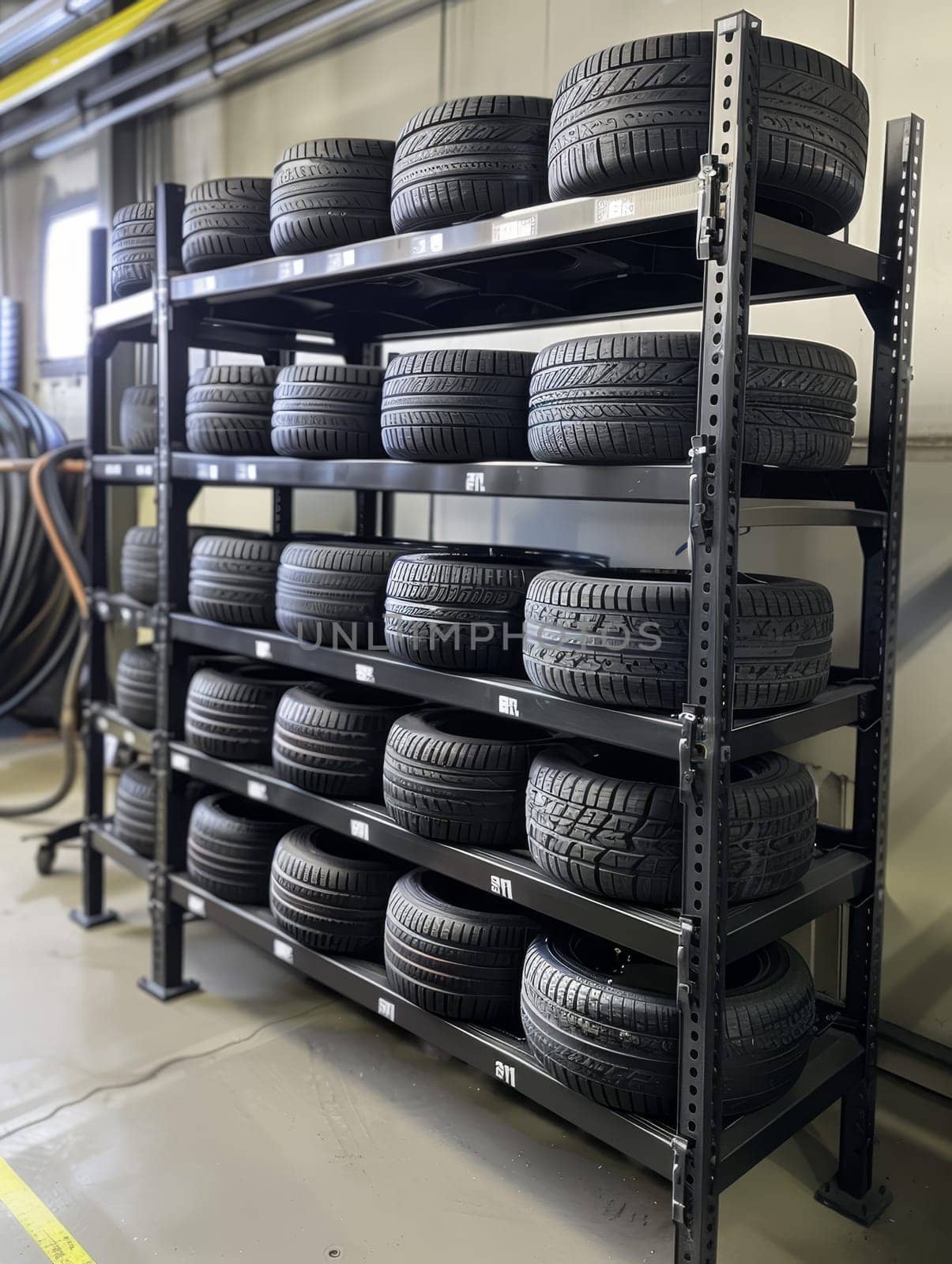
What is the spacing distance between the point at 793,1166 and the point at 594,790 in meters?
1.24

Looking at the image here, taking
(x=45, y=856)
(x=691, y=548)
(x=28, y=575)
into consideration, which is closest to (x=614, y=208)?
(x=691, y=548)

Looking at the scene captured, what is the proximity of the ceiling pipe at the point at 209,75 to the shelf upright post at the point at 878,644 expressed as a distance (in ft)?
8.44

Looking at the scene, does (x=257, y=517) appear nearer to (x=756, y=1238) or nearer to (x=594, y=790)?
(x=594, y=790)

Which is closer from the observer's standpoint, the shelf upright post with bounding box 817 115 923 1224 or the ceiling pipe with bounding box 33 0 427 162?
the shelf upright post with bounding box 817 115 923 1224

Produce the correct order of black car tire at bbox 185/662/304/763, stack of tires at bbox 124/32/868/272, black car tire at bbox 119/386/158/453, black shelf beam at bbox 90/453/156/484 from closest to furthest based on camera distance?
stack of tires at bbox 124/32/868/272 → black car tire at bbox 185/662/304/763 → black shelf beam at bbox 90/453/156/484 → black car tire at bbox 119/386/158/453

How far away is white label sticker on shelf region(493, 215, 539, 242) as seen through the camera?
6.92 feet

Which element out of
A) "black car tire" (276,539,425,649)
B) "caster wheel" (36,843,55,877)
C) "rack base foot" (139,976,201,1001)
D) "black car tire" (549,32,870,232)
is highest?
"black car tire" (549,32,870,232)

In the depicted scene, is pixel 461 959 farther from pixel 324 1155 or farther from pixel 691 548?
pixel 691 548

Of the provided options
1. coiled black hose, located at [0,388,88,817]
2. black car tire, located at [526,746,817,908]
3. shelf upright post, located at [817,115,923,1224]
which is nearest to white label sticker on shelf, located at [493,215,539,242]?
shelf upright post, located at [817,115,923,1224]

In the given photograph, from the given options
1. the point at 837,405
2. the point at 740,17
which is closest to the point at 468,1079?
the point at 837,405

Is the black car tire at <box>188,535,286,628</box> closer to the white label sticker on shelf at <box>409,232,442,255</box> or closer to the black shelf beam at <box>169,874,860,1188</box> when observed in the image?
the black shelf beam at <box>169,874,860,1188</box>

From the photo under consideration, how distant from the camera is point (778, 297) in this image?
2627mm

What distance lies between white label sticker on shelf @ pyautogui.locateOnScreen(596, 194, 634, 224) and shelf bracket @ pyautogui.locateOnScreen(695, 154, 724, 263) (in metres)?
Answer: 0.15

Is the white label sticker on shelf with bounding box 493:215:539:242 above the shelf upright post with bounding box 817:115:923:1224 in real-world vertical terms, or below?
above
